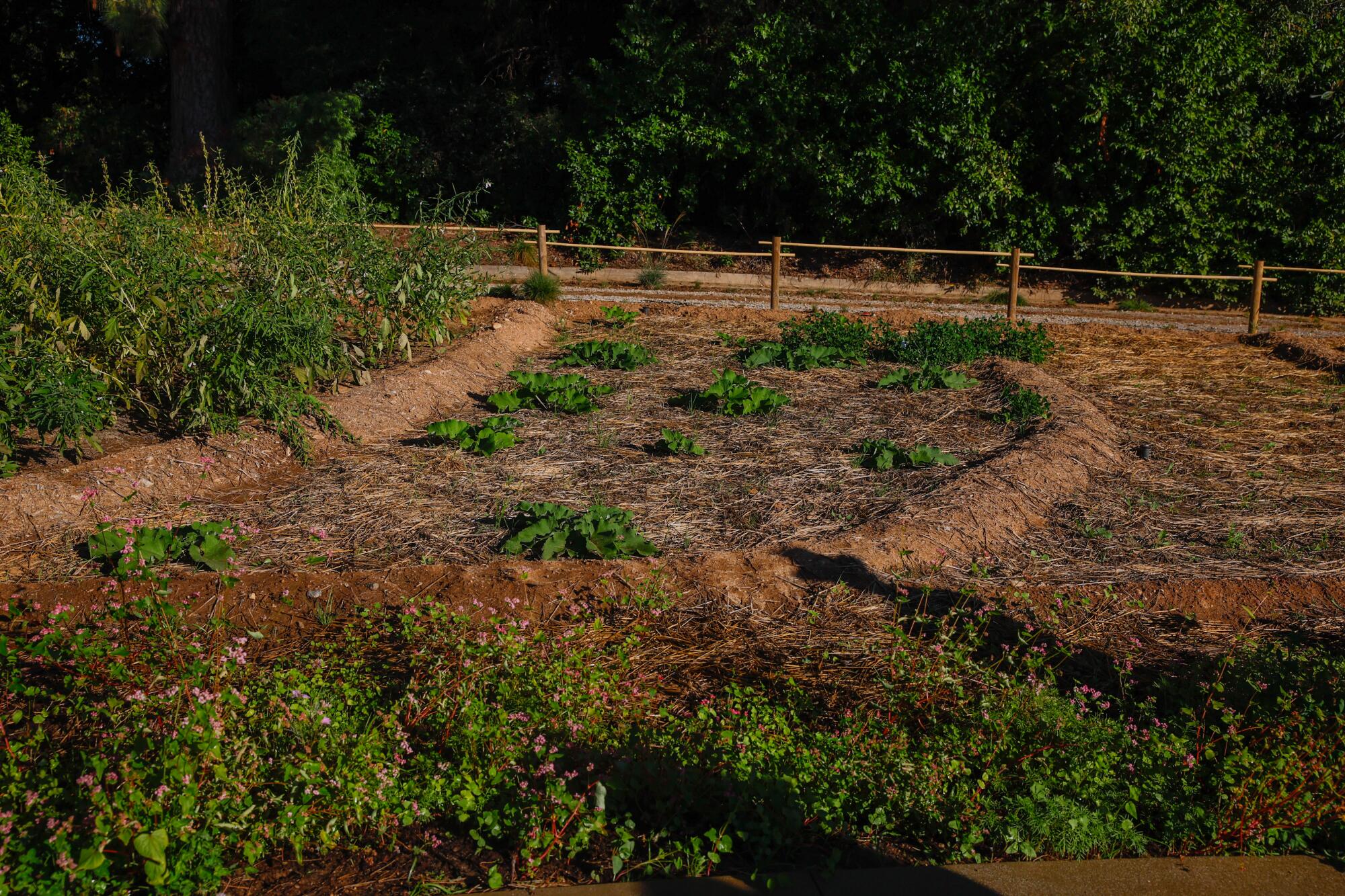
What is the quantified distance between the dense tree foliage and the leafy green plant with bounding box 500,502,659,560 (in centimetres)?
993

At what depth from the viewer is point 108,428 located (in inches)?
250

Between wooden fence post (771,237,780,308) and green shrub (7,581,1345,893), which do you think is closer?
green shrub (7,581,1345,893)

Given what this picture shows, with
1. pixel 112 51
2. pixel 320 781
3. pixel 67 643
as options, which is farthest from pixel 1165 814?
Result: pixel 112 51

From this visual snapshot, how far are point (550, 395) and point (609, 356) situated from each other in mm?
1687

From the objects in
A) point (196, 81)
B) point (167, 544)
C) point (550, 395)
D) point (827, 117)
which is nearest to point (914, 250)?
point (827, 117)

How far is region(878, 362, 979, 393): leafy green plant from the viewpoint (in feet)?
27.3

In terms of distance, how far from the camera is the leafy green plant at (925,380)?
8336mm

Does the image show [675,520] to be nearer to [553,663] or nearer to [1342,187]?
[553,663]

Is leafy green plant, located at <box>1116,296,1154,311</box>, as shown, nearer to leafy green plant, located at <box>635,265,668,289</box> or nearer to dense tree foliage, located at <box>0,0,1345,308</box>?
dense tree foliage, located at <box>0,0,1345,308</box>

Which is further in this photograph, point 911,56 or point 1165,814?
point 911,56

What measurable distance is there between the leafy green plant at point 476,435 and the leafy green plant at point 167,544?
5.93 ft

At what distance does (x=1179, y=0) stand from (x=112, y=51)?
68.0 ft

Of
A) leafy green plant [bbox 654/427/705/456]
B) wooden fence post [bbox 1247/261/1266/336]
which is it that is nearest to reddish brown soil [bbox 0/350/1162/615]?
leafy green plant [bbox 654/427/705/456]

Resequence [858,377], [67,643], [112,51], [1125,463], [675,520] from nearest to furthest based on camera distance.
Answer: [67,643]
[675,520]
[1125,463]
[858,377]
[112,51]
